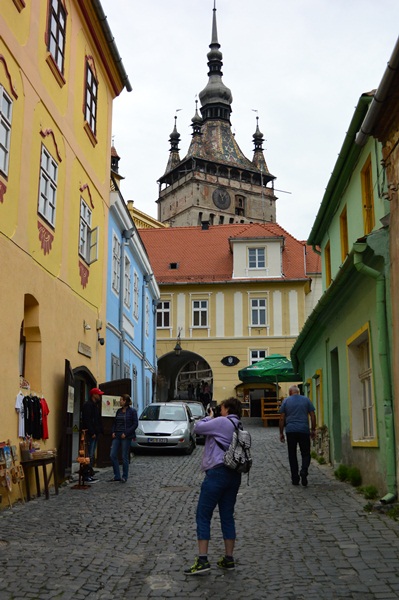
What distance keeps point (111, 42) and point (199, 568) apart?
13.6m

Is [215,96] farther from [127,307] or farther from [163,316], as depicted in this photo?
[127,307]

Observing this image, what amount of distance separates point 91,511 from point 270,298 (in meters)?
33.7

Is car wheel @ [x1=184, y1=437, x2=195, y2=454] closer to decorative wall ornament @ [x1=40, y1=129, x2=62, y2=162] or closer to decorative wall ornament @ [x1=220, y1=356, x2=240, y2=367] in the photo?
decorative wall ornament @ [x1=40, y1=129, x2=62, y2=162]

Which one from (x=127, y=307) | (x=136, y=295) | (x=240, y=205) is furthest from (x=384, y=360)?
(x=240, y=205)

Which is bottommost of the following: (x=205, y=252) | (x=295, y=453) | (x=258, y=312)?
(x=295, y=453)

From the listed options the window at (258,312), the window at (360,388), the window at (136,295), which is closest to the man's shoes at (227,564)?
the window at (360,388)

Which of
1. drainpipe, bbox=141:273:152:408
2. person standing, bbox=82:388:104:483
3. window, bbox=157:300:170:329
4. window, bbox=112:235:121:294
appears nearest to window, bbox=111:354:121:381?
window, bbox=112:235:121:294

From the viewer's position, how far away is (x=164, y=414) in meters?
20.8

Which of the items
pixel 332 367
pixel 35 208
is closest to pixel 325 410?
pixel 332 367

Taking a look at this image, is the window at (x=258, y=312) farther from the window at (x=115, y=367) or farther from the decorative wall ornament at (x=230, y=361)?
the window at (x=115, y=367)

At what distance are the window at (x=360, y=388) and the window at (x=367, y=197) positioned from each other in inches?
79.5

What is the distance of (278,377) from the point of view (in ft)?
92.6

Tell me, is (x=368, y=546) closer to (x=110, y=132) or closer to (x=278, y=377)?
(x=110, y=132)

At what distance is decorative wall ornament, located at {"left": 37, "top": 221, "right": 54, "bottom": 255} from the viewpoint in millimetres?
12102
